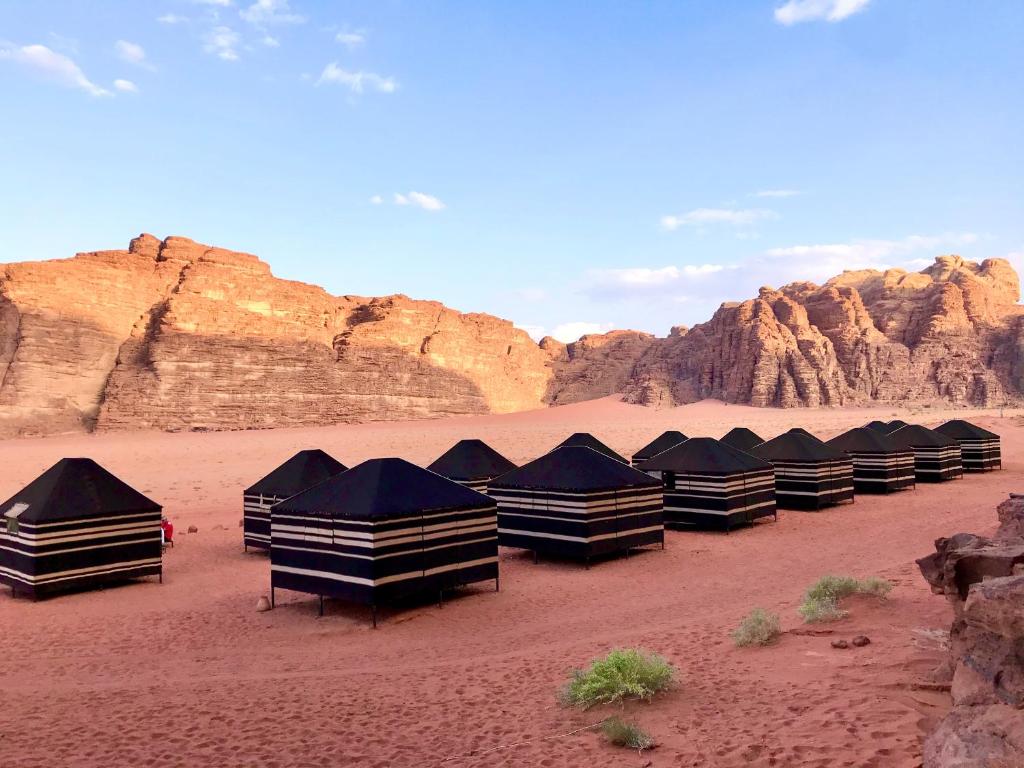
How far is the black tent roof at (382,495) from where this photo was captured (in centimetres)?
991

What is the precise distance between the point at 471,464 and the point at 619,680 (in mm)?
12188

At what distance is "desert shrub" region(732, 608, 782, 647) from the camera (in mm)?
7520

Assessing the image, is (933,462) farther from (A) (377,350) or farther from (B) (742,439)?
(A) (377,350)

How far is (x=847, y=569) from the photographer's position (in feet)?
39.9

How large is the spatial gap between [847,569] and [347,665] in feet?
28.1

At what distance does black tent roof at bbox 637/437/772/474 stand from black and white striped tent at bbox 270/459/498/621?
25.2ft

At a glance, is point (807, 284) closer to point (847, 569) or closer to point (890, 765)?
point (847, 569)

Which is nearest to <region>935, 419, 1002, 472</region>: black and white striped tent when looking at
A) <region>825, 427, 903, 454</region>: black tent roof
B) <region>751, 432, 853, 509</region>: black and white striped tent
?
<region>825, 427, 903, 454</region>: black tent roof

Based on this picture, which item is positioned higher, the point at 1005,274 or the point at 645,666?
the point at 1005,274

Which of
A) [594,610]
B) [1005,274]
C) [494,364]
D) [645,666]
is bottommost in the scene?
[594,610]

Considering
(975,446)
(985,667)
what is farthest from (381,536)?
(975,446)

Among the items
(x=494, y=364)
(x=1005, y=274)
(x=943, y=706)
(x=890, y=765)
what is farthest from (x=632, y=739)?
(x=1005, y=274)

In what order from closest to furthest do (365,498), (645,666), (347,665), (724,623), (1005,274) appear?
1. (645,666)
2. (347,665)
3. (724,623)
4. (365,498)
5. (1005,274)

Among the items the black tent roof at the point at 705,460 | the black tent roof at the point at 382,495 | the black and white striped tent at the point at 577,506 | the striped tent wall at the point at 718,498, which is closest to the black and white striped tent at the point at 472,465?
the black and white striped tent at the point at 577,506
